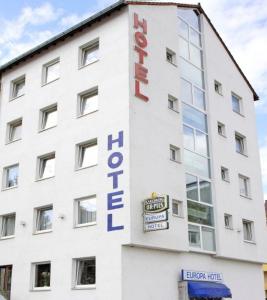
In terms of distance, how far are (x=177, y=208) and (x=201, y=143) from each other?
179 inches

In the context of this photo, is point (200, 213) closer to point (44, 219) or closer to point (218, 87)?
point (44, 219)

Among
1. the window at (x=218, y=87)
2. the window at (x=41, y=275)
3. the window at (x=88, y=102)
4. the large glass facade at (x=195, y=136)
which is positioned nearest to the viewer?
the window at (x=41, y=275)

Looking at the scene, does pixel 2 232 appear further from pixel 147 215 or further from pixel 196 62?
pixel 196 62

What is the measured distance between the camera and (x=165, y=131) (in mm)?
23062

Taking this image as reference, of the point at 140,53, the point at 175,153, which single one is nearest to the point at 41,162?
the point at 175,153

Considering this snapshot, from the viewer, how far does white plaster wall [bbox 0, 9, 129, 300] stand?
2033 cm

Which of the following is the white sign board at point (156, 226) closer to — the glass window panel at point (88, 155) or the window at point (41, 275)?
the glass window panel at point (88, 155)

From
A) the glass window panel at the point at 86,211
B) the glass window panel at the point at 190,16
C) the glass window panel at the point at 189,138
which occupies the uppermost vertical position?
the glass window panel at the point at 190,16

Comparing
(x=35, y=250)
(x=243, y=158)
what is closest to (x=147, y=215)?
(x=35, y=250)

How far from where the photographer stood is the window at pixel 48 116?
25375mm

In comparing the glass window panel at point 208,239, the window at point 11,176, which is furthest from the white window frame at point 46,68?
the glass window panel at point 208,239

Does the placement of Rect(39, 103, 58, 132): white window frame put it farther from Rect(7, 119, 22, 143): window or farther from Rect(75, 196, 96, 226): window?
Rect(75, 196, 96, 226): window

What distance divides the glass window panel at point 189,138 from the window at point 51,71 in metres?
7.35

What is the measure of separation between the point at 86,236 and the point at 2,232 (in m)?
6.37
